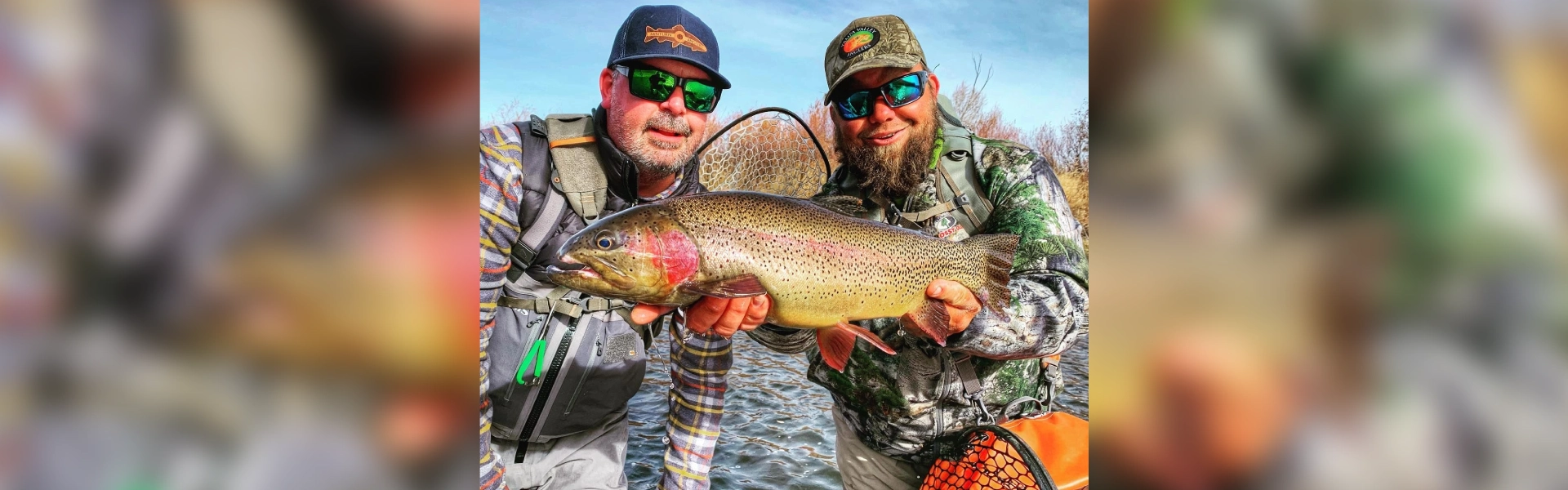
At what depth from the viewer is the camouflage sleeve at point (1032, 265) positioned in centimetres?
233

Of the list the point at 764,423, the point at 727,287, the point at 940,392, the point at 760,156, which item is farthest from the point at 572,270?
the point at 764,423

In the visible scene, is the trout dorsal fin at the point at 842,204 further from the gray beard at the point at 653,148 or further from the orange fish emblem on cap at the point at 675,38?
the orange fish emblem on cap at the point at 675,38

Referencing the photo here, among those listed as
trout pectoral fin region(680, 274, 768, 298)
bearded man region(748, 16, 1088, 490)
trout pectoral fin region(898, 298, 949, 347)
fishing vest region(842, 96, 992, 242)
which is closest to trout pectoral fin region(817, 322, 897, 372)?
trout pectoral fin region(898, 298, 949, 347)

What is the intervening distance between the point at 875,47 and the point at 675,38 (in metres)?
0.75

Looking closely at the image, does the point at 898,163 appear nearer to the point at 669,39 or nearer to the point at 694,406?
the point at 669,39

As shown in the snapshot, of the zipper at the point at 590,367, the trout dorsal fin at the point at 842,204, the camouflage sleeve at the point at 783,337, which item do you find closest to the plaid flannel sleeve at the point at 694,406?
the camouflage sleeve at the point at 783,337

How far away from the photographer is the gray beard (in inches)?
98.2
